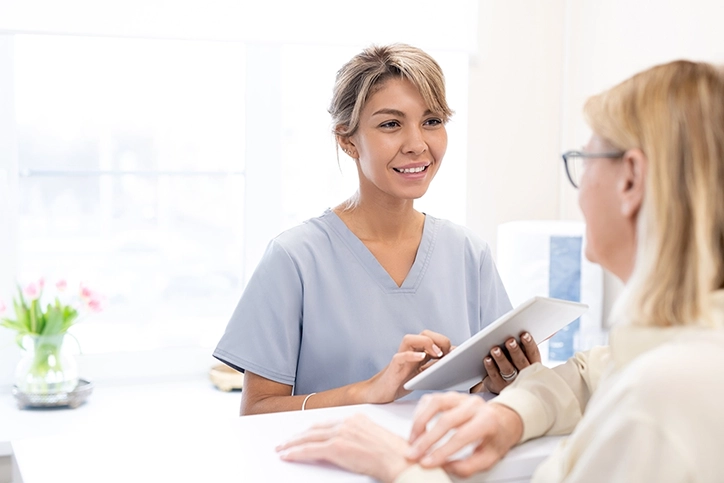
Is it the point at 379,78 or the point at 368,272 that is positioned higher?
the point at 379,78

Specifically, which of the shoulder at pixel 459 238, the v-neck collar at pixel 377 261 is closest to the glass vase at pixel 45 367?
the v-neck collar at pixel 377 261

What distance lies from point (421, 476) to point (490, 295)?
3.22 feet

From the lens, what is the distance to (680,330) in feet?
2.70

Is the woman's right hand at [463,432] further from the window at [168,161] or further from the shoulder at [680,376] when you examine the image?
the window at [168,161]

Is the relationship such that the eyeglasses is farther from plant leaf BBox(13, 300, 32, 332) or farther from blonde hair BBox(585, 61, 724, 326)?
plant leaf BBox(13, 300, 32, 332)

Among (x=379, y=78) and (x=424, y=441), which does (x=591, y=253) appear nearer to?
(x=424, y=441)

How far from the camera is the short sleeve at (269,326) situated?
1.67m

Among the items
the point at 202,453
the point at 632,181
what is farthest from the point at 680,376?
the point at 202,453

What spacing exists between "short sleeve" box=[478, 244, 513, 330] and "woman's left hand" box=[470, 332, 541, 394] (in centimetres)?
50

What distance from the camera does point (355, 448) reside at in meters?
0.98

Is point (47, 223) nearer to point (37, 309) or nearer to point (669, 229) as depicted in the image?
point (37, 309)

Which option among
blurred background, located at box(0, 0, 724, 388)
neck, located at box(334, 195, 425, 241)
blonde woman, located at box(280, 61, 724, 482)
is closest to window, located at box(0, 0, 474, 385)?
blurred background, located at box(0, 0, 724, 388)

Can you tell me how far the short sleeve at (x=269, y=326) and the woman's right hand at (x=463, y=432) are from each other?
0.67 meters

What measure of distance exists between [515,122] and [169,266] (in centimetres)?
137
